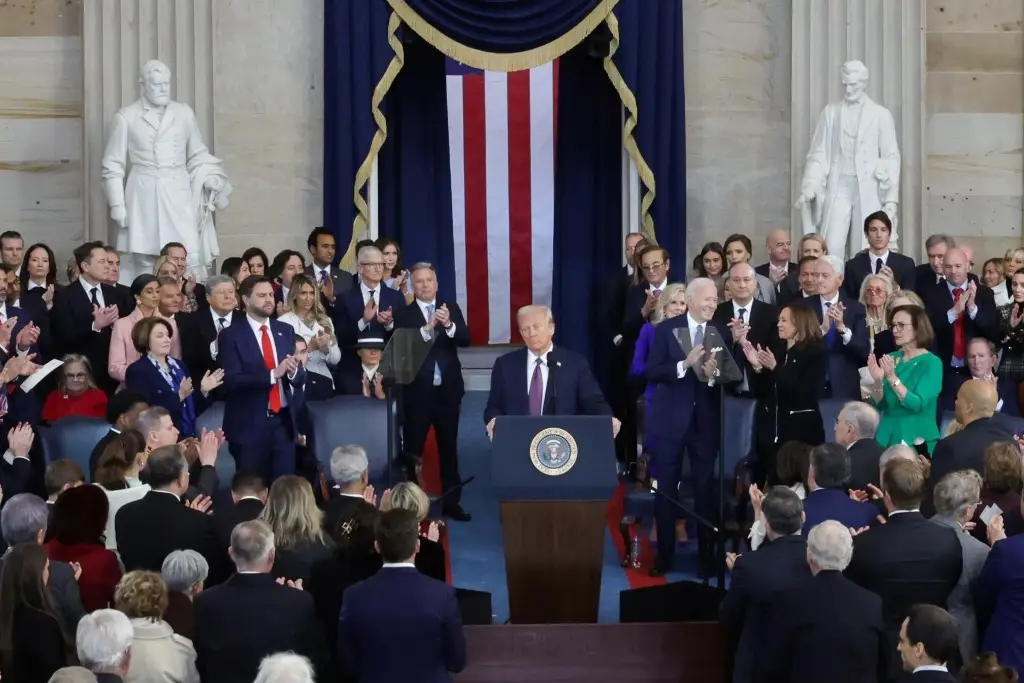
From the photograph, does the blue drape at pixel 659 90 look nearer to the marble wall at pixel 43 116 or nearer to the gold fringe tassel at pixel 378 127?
the gold fringe tassel at pixel 378 127

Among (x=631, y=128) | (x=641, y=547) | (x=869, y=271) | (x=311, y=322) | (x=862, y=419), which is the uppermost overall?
(x=631, y=128)

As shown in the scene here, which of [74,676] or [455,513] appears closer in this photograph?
[74,676]

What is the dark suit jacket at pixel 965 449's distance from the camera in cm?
748

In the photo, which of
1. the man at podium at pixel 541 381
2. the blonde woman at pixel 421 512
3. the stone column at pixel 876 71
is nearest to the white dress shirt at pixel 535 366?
the man at podium at pixel 541 381

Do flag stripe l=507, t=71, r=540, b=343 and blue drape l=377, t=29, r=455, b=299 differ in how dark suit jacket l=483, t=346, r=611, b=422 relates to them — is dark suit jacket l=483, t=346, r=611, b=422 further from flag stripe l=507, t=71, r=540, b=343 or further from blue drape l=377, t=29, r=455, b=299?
flag stripe l=507, t=71, r=540, b=343

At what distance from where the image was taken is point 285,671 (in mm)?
4961

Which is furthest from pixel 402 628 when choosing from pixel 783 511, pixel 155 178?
pixel 155 178

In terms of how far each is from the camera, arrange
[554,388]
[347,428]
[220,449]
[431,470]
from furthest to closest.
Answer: [431,470], [220,449], [347,428], [554,388]

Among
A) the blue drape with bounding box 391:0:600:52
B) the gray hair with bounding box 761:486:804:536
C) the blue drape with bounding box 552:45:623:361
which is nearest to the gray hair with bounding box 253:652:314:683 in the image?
the gray hair with bounding box 761:486:804:536

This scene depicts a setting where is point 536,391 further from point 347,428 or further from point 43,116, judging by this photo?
point 43,116

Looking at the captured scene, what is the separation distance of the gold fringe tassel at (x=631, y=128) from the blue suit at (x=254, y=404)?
3.83 metres

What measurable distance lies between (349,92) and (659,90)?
84.8 inches

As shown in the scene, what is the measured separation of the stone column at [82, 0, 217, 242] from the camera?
1241 cm

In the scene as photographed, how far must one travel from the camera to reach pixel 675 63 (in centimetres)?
1248
